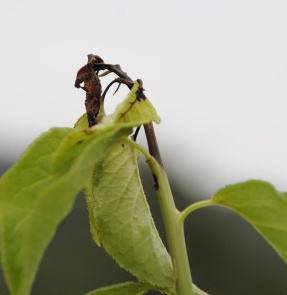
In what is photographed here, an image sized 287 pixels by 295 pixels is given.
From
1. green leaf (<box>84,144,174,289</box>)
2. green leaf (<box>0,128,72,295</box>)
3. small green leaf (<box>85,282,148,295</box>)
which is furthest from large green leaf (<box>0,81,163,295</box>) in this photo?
small green leaf (<box>85,282,148,295</box>)

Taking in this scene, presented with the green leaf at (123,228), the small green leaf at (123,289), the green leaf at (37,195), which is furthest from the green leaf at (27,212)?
the small green leaf at (123,289)

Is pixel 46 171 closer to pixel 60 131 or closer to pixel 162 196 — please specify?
pixel 60 131

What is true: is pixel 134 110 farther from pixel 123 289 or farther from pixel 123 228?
pixel 123 289

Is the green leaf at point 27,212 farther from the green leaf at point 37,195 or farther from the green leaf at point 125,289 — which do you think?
the green leaf at point 125,289

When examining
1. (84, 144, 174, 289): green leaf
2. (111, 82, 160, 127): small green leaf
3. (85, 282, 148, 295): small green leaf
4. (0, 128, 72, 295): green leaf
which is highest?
(111, 82, 160, 127): small green leaf

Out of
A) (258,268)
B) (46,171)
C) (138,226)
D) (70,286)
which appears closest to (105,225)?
(138,226)

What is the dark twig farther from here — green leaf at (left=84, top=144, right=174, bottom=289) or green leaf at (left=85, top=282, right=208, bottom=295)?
green leaf at (left=85, top=282, right=208, bottom=295)

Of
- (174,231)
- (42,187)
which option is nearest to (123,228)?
(174,231)
